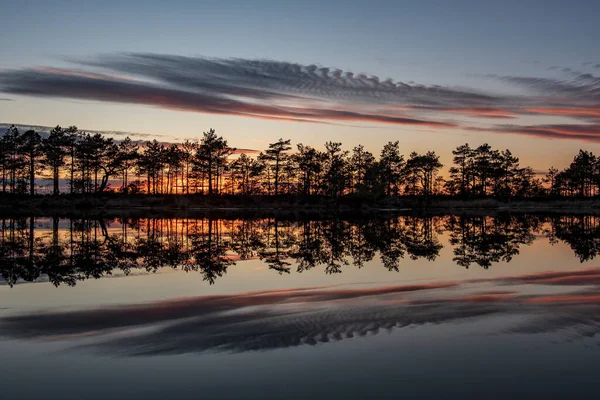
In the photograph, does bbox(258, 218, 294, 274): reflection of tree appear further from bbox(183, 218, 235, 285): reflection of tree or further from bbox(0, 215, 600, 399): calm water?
bbox(183, 218, 235, 285): reflection of tree

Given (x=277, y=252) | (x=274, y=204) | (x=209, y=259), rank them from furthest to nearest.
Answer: (x=274, y=204) → (x=277, y=252) → (x=209, y=259)

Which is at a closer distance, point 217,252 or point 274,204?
point 217,252

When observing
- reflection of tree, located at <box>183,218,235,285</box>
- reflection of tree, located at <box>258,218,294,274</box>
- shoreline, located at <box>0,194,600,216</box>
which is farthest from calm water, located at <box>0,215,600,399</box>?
shoreline, located at <box>0,194,600,216</box>

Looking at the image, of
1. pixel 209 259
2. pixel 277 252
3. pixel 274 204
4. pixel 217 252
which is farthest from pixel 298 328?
pixel 274 204

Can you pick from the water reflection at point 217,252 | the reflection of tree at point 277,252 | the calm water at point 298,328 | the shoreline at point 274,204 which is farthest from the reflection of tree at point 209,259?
the shoreline at point 274,204

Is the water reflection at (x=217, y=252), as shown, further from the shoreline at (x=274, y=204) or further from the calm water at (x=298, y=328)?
the shoreline at (x=274, y=204)

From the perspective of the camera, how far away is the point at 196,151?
96.1m

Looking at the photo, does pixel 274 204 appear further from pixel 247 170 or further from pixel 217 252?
pixel 217 252

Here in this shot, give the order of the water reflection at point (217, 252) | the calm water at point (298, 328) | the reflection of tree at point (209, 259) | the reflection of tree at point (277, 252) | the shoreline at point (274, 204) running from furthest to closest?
the shoreline at point (274, 204), the reflection of tree at point (277, 252), the water reflection at point (217, 252), the reflection of tree at point (209, 259), the calm water at point (298, 328)

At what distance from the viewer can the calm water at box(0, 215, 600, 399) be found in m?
6.21

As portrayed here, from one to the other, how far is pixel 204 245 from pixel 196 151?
245ft

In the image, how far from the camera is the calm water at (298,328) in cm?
621

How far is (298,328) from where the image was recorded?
8.66 m

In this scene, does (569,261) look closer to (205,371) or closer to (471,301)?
(471,301)
